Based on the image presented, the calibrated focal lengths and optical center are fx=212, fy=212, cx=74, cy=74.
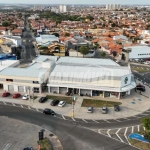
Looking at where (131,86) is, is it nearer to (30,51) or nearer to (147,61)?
(147,61)

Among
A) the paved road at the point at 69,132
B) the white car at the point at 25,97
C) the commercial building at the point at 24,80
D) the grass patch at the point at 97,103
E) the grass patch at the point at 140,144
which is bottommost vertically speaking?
the grass patch at the point at 140,144

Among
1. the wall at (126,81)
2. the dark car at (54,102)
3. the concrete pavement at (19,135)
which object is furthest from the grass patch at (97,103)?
the concrete pavement at (19,135)

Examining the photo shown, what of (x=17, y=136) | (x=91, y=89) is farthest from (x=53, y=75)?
(x=17, y=136)

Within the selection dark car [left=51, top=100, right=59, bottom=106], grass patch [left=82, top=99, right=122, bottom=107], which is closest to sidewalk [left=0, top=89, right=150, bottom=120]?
dark car [left=51, top=100, right=59, bottom=106]

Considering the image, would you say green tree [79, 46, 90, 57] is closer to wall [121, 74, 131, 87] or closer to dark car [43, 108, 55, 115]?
wall [121, 74, 131, 87]

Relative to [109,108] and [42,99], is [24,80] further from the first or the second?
[109,108]

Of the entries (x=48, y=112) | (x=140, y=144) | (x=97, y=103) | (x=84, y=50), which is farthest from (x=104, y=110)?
(x=84, y=50)

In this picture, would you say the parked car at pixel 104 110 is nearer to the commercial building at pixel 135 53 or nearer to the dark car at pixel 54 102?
the dark car at pixel 54 102
